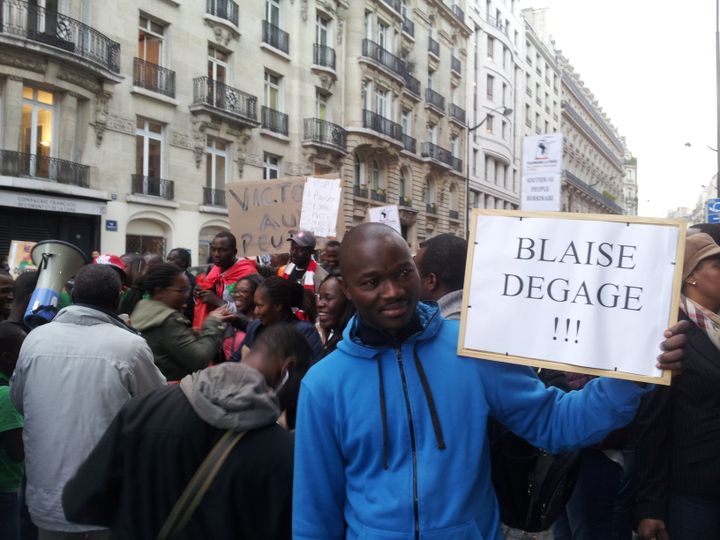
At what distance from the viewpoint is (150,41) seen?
18.4 metres

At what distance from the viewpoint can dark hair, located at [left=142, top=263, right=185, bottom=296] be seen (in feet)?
11.9

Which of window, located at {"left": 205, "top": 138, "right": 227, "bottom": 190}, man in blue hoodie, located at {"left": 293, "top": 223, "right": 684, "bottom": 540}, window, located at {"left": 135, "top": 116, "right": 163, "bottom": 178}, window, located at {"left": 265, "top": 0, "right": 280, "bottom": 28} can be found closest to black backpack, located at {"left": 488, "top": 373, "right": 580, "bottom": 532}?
man in blue hoodie, located at {"left": 293, "top": 223, "right": 684, "bottom": 540}

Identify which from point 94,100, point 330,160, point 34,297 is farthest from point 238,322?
point 330,160

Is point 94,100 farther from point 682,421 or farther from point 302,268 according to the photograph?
point 682,421

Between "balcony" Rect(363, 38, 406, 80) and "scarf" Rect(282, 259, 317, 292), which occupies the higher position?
"balcony" Rect(363, 38, 406, 80)

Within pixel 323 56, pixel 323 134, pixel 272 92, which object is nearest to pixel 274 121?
pixel 272 92

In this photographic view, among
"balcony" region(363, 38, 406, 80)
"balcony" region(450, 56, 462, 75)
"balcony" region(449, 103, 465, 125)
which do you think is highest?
"balcony" region(450, 56, 462, 75)

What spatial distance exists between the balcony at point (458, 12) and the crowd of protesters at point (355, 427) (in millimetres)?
38501

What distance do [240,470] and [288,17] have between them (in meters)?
24.3

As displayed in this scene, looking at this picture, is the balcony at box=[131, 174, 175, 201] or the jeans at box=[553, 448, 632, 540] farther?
the balcony at box=[131, 174, 175, 201]

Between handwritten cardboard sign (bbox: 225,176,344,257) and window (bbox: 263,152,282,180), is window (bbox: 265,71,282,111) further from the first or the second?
handwritten cardboard sign (bbox: 225,176,344,257)

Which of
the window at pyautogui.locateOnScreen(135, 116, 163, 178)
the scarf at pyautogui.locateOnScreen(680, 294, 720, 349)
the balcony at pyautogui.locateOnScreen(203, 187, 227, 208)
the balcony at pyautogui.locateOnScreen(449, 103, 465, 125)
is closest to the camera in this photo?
the scarf at pyautogui.locateOnScreen(680, 294, 720, 349)

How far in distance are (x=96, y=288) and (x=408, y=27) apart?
106ft

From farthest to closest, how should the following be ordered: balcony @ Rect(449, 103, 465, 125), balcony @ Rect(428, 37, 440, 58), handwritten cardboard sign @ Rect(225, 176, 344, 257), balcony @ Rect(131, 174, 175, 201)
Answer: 1. balcony @ Rect(449, 103, 465, 125)
2. balcony @ Rect(428, 37, 440, 58)
3. balcony @ Rect(131, 174, 175, 201)
4. handwritten cardboard sign @ Rect(225, 176, 344, 257)
